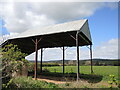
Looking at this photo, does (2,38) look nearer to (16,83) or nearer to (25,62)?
(25,62)

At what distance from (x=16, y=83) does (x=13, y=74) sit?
0.64 metres

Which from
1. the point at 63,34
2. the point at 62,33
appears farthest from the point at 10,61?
the point at 63,34

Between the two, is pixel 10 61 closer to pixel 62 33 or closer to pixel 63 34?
pixel 62 33

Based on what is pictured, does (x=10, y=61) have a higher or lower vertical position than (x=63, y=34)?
lower

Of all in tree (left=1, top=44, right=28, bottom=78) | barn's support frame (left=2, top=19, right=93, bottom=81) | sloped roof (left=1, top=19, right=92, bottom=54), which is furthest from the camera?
sloped roof (left=1, top=19, right=92, bottom=54)

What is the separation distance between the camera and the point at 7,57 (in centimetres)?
591

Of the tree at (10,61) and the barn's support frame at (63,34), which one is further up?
the barn's support frame at (63,34)

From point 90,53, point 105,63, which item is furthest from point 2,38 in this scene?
point 105,63

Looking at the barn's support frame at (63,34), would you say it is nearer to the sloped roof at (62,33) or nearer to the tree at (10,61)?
the sloped roof at (62,33)

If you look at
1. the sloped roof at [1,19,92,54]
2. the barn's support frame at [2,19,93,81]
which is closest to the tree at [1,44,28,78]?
the barn's support frame at [2,19,93,81]

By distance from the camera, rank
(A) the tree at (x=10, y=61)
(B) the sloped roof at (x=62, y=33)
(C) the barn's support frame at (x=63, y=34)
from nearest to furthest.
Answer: (A) the tree at (x=10, y=61), (C) the barn's support frame at (x=63, y=34), (B) the sloped roof at (x=62, y=33)

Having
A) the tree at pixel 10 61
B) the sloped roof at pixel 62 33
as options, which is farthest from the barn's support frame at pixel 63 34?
the tree at pixel 10 61

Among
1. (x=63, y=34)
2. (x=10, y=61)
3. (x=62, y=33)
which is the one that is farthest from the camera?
(x=63, y=34)

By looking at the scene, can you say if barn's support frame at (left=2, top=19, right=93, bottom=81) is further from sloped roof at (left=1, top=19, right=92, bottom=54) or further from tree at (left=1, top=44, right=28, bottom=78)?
tree at (left=1, top=44, right=28, bottom=78)
